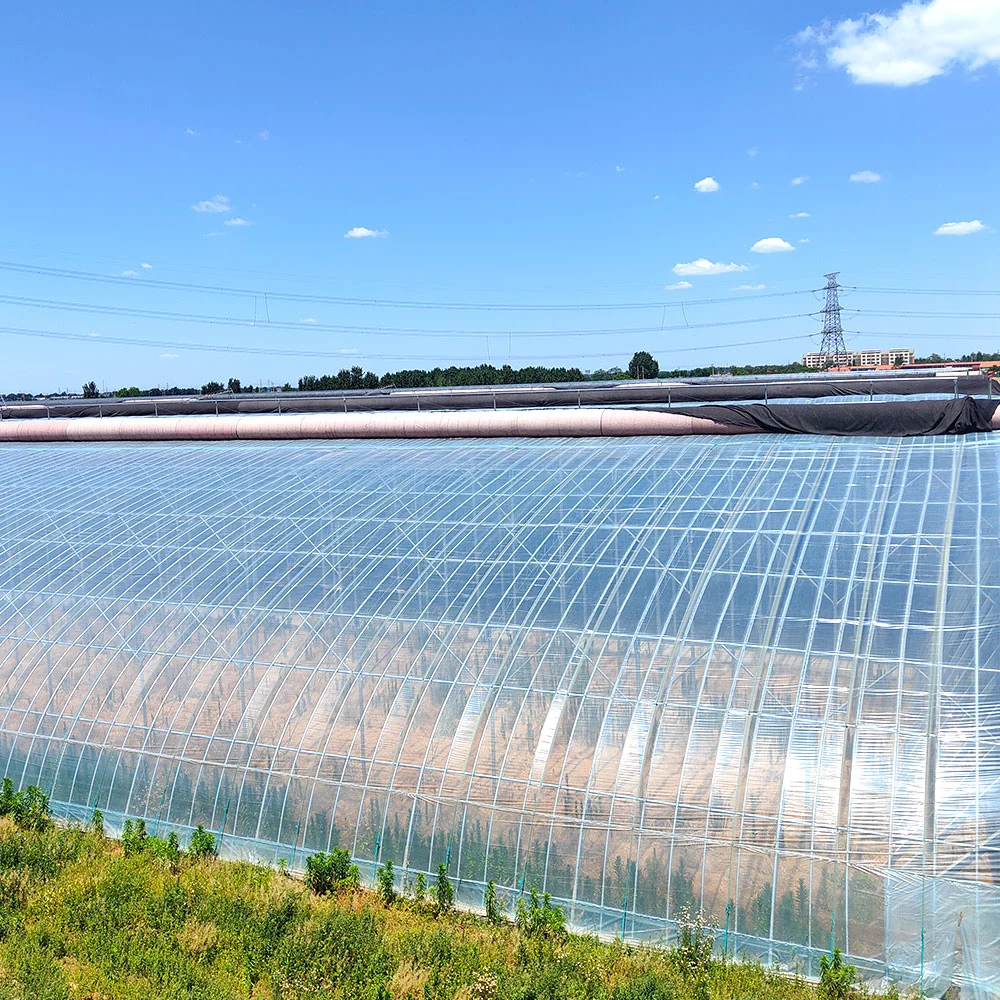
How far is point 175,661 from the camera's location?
19875 millimetres

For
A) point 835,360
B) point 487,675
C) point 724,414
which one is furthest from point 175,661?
point 835,360

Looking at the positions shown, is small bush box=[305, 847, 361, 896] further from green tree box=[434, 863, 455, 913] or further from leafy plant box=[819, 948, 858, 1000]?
leafy plant box=[819, 948, 858, 1000]

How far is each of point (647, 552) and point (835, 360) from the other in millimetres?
103758

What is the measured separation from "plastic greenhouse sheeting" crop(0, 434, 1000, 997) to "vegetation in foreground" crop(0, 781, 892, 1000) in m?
0.57

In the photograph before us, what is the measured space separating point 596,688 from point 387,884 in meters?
5.29

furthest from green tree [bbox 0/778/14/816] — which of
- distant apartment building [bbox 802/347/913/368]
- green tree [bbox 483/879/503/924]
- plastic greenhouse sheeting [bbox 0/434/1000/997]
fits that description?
distant apartment building [bbox 802/347/913/368]

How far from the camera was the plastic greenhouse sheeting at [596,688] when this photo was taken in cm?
1339

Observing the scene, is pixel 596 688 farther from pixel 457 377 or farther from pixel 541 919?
pixel 457 377

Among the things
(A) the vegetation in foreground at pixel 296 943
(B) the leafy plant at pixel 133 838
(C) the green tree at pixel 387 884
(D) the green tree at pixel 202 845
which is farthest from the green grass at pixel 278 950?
(B) the leafy plant at pixel 133 838

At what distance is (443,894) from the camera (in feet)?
49.1

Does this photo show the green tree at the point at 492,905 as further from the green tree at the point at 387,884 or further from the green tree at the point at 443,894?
the green tree at the point at 387,884

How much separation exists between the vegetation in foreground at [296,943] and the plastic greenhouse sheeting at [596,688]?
1.86 ft

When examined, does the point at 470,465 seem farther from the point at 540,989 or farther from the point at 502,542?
the point at 540,989

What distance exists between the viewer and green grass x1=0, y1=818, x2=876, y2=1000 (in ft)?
41.2
